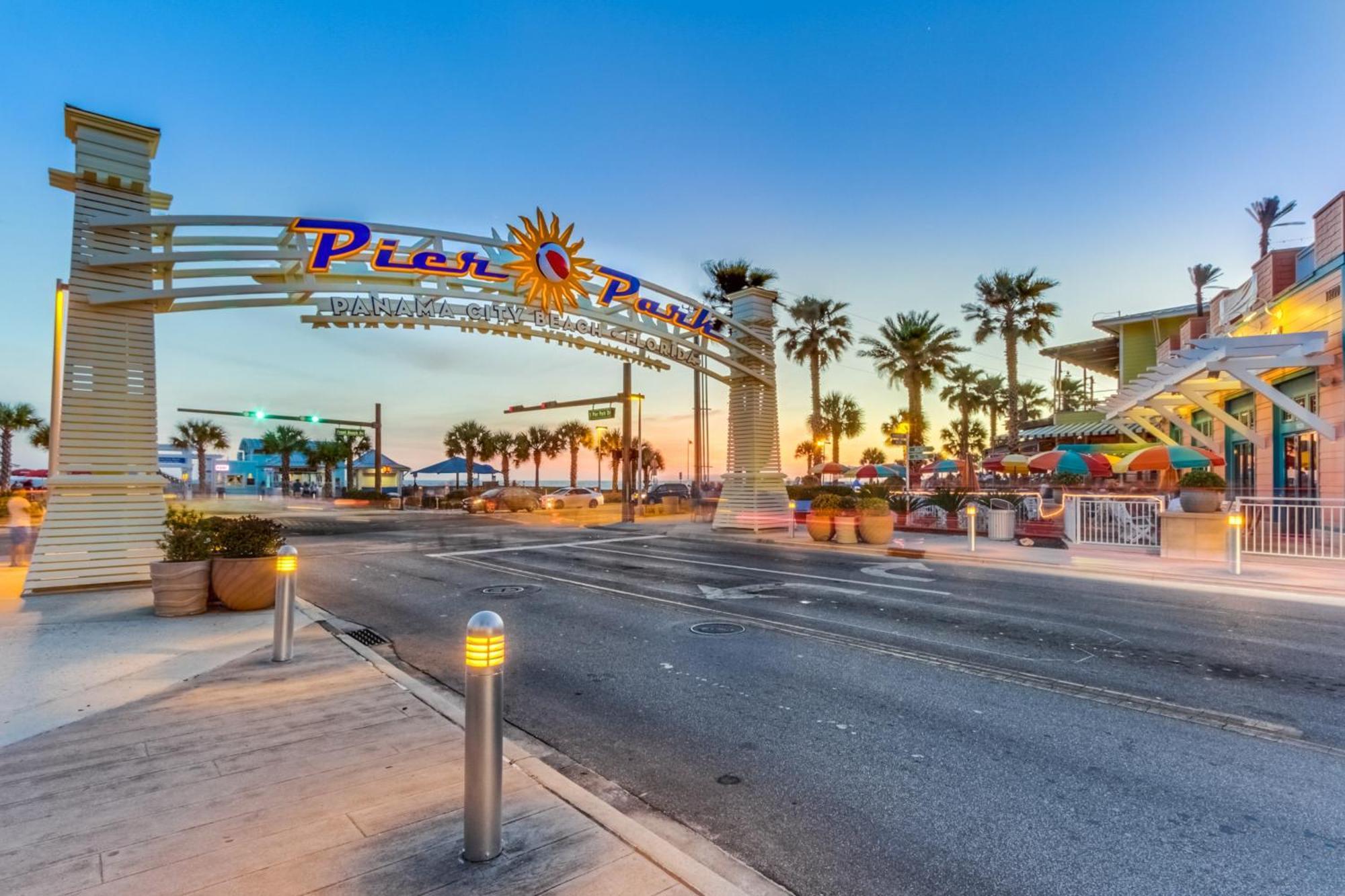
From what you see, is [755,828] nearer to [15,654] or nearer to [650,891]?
[650,891]

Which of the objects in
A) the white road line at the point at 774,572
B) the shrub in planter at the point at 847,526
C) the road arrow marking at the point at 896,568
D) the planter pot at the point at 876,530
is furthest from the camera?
the shrub in planter at the point at 847,526

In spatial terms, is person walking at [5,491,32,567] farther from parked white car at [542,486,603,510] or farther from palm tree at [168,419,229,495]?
palm tree at [168,419,229,495]

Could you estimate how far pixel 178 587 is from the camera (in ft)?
27.1

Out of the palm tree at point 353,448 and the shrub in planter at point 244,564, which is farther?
the palm tree at point 353,448

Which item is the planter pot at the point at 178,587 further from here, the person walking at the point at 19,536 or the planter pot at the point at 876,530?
the planter pot at the point at 876,530

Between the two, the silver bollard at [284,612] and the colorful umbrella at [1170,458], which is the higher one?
the colorful umbrella at [1170,458]

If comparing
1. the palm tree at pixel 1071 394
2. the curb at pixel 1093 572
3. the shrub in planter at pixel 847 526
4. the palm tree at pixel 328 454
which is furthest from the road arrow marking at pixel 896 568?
the palm tree at pixel 328 454

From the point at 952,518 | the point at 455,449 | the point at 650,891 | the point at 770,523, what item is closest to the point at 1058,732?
the point at 650,891

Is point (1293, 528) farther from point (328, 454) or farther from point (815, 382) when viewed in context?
point (328, 454)

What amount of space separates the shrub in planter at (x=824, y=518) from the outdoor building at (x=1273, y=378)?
9.11 m

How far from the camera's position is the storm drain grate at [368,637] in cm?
756

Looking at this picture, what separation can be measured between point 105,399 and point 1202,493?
2060 cm

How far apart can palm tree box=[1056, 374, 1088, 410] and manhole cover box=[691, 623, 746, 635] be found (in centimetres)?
5539

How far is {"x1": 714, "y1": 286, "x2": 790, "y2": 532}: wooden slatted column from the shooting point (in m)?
20.7
